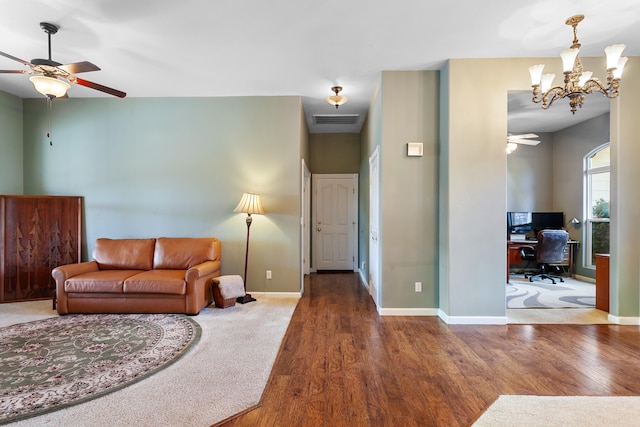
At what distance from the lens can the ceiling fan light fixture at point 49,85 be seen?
2641 mm

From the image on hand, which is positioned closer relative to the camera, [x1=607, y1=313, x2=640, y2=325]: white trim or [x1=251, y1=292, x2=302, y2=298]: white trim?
[x1=607, y1=313, x2=640, y2=325]: white trim

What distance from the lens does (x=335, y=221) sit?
251 inches

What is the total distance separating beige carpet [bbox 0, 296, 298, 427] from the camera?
66.4 inches

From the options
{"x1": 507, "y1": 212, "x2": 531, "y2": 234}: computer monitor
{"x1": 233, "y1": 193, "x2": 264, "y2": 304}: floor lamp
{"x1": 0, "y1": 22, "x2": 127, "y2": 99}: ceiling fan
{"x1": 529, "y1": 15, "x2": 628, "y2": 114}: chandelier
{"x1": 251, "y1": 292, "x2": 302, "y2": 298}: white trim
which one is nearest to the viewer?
{"x1": 529, "y1": 15, "x2": 628, "y2": 114}: chandelier

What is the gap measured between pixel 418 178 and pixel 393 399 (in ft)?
7.84

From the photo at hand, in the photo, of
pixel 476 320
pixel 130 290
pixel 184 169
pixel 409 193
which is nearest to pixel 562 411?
pixel 476 320

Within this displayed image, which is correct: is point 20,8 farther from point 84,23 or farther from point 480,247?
point 480,247

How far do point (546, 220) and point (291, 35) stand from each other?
5.91 meters

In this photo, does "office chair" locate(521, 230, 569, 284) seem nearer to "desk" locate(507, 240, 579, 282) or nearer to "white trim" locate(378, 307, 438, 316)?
"desk" locate(507, 240, 579, 282)

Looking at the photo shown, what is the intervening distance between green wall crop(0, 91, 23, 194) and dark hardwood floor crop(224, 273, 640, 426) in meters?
4.45

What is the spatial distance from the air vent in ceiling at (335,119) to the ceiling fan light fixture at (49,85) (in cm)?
340

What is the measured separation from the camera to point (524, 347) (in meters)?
2.68

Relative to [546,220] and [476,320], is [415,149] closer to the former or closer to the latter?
[476,320]

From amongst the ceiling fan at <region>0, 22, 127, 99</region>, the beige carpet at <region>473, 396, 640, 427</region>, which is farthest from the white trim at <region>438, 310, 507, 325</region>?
the ceiling fan at <region>0, 22, 127, 99</region>
